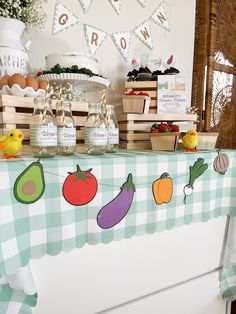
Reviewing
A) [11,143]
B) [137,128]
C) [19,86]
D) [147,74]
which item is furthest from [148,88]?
[11,143]

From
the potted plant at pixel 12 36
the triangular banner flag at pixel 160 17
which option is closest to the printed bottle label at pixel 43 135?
the potted plant at pixel 12 36

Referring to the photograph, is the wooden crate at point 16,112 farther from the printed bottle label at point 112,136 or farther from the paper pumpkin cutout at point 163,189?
the paper pumpkin cutout at point 163,189

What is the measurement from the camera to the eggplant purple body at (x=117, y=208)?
72 centimetres

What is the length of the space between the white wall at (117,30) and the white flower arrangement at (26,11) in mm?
30

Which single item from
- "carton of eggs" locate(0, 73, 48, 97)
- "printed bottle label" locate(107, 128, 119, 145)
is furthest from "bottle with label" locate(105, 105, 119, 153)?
"carton of eggs" locate(0, 73, 48, 97)

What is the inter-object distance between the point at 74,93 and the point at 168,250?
2.12 ft

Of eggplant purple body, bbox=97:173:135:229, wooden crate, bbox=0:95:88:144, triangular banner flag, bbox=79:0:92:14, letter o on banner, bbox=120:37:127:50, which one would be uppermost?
triangular banner flag, bbox=79:0:92:14

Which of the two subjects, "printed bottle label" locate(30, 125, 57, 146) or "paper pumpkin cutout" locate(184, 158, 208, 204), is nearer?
"printed bottle label" locate(30, 125, 57, 146)

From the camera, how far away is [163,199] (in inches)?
32.4

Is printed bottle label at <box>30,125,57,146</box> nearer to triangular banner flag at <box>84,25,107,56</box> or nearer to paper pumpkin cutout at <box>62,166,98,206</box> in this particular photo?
paper pumpkin cutout at <box>62,166,98,206</box>

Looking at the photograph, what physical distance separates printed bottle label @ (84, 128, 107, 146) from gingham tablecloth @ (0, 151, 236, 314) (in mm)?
63

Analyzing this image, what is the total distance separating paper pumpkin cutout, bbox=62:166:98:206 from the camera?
0.66 metres

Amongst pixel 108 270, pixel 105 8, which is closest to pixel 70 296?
pixel 108 270

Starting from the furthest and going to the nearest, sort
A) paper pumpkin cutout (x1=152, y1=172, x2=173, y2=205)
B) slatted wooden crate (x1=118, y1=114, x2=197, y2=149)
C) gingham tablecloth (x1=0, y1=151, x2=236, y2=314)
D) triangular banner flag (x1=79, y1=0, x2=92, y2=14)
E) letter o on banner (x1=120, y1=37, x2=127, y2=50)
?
1. letter o on banner (x1=120, y1=37, x2=127, y2=50)
2. triangular banner flag (x1=79, y1=0, x2=92, y2=14)
3. slatted wooden crate (x1=118, y1=114, x2=197, y2=149)
4. paper pumpkin cutout (x1=152, y1=172, x2=173, y2=205)
5. gingham tablecloth (x1=0, y1=151, x2=236, y2=314)
